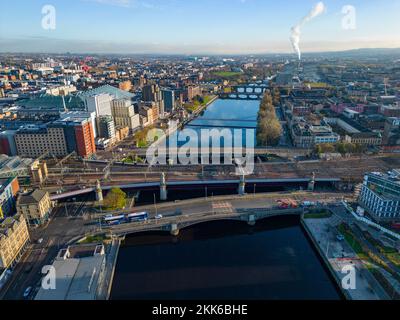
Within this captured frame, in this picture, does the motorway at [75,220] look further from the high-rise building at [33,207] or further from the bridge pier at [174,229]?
the bridge pier at [174,229]

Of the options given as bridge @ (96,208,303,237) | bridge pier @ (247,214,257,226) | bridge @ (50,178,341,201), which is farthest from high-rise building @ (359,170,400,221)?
bridge pier @ (247,214,257,226)

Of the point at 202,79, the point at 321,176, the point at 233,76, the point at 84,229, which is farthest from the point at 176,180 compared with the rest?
the point at 233,76

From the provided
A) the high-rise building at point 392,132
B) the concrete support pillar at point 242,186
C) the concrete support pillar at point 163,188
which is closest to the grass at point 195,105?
the high-rise building at point 392,132

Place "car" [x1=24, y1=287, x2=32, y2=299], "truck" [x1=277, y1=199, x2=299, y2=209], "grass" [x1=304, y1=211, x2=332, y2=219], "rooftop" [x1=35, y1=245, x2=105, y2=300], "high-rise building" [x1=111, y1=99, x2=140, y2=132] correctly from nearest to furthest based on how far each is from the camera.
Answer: "rooftop" [x1=35, y1=245, x2=105, y2=300]
"car" [x1=24, y1=287, x2=32, y2=299]
"grass" [x1=304, y1=211, x2=332, y2=219]
"truck" [x1=277, y1=199, x2=299, y2=209]
"high-rise building" [x1=111, y1=99, x2=140, y2=132]

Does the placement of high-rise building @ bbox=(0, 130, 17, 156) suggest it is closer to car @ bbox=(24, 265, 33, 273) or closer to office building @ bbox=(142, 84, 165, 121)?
car @ bbox=(24, 265, 33, 273)

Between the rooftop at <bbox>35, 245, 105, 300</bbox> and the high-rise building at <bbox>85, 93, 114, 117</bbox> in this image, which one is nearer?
the rooftop at <bbox>35, 245, 105, 300</bbox>

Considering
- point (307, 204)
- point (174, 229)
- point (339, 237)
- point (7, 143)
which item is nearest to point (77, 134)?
point (7, 143)
